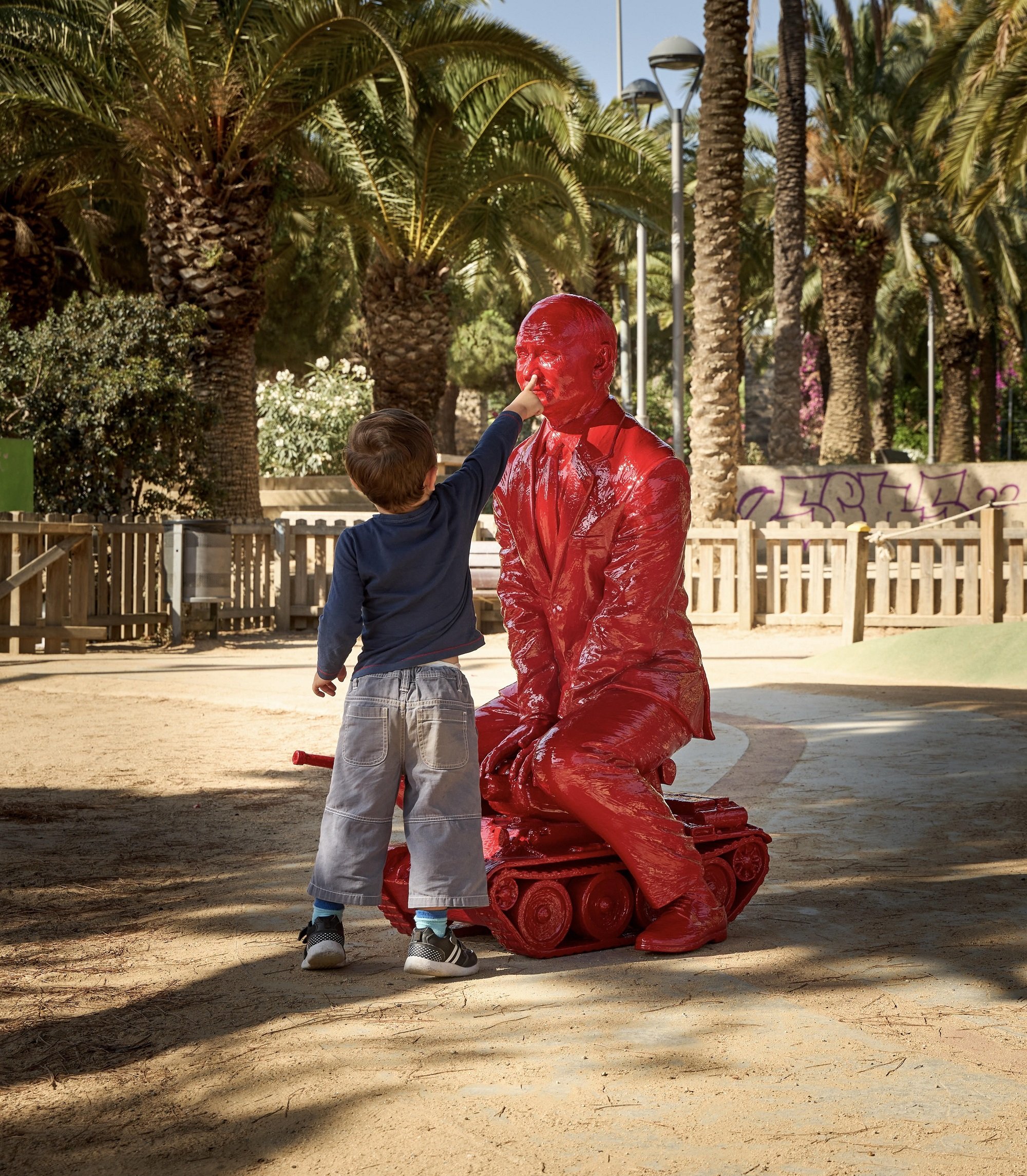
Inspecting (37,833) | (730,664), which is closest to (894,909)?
(37,833)

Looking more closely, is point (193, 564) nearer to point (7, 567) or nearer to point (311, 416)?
point (7, 567)

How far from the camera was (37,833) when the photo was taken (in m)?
4.84

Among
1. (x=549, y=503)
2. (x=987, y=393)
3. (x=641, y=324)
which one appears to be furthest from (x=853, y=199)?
(x=549, y=503)

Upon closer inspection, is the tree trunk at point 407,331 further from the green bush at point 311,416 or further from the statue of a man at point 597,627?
the statue of a man at point 597,627

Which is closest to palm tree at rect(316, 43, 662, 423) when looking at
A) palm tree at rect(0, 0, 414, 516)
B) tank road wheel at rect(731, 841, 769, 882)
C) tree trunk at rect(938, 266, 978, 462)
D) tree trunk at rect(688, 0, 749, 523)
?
palm tree at rect(0, 0, 414, 516)

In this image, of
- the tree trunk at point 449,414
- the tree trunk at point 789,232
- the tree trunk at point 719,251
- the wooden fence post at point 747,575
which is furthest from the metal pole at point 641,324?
the tree trunk at point 449,414

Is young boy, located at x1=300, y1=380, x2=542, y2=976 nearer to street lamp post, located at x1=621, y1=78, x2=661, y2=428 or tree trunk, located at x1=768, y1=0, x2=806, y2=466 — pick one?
street lamp post, located at x1=621, y1=78, x2=661, y2=428

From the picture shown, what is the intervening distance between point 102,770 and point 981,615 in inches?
355

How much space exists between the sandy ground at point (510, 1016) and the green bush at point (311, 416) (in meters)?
21.1

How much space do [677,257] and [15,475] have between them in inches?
361

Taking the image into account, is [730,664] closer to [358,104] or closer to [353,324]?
[358,104]

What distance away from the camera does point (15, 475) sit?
1184 cm

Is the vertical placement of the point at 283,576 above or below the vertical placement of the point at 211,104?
below

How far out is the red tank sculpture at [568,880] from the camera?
3.27 metres
